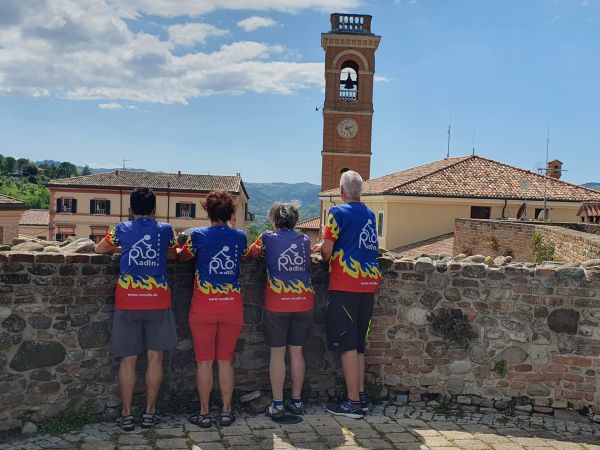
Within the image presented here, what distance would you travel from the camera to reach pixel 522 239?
15461 millimetres

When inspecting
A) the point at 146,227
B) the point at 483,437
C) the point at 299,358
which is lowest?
the point at 483,437

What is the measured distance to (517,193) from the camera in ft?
92.0

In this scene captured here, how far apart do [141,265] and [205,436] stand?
4.50 feet

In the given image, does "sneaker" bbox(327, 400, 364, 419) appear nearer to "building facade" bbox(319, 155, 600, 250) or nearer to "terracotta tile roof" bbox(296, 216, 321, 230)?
"building facade" bbox(319, 155, 600, 250)

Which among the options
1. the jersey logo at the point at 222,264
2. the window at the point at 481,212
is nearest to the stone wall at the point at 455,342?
the jersey logo at the point at 222,264

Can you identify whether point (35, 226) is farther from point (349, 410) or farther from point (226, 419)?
point (349, 410)

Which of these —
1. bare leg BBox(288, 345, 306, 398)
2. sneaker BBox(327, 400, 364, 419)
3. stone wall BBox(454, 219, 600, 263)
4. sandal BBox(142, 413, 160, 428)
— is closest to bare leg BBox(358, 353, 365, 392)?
sneaker BBox(327, 400, 364, 419)

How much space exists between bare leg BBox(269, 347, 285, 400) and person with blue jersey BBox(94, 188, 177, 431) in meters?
0.83

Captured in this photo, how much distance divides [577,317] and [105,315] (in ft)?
13.3

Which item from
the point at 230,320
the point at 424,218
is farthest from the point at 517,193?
the point at 230,320

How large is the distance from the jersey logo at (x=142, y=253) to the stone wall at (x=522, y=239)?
729cm

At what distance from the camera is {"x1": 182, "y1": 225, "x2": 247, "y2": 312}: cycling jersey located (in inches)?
183

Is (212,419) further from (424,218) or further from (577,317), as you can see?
(424,218)

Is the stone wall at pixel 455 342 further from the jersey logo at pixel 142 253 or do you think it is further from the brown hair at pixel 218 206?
the brown hair at pixel 218 206
